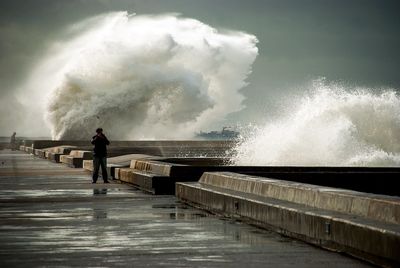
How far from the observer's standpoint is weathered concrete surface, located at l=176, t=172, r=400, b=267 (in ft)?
27.7

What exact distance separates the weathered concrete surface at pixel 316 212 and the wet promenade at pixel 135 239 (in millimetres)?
199

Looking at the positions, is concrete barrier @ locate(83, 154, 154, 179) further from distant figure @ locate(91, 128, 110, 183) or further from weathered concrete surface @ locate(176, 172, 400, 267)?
weathered concrete surface @ locate(176, 172, 400, 267)

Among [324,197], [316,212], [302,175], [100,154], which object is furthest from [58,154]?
[316,212]

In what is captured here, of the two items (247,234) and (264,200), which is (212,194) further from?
(247,234)

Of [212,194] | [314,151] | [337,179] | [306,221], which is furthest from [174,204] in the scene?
[314,151]

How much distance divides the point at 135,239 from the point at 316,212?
2.06 metres

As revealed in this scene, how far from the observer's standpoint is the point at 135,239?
34.8 ft

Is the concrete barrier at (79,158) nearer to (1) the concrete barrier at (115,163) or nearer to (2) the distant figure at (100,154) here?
(1) the concrete barrier at (115,163)

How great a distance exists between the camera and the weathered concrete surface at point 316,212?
8.44 m

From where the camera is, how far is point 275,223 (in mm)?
11688

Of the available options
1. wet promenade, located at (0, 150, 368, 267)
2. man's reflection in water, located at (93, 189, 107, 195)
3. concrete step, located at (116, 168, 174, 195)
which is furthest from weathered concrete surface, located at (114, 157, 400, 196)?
wet promenade, located at (0, 150, 368, 267)

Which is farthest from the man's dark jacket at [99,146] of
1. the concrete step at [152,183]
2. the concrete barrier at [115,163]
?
the concrete step at [152,183]

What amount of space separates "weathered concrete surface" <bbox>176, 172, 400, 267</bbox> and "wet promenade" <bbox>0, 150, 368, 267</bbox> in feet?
0.65

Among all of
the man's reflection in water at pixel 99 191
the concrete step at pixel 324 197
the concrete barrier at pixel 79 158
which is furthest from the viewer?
the concrete barrier at pixel 79 158
